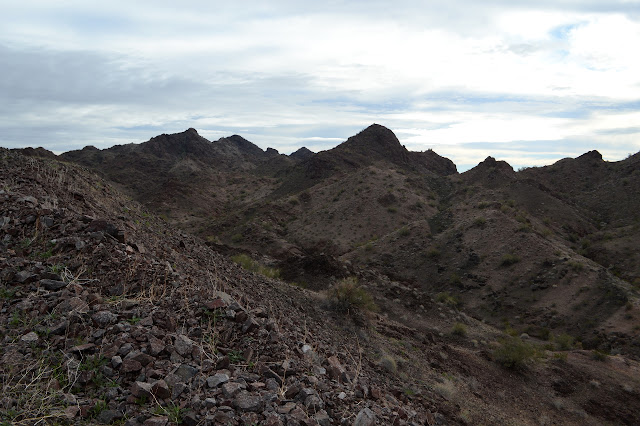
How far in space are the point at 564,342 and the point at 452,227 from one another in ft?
55.7

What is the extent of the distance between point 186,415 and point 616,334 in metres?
20.7

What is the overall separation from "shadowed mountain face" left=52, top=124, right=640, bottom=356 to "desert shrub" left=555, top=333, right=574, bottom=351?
1.18m

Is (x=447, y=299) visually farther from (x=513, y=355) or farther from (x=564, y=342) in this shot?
(x=513, y=355)

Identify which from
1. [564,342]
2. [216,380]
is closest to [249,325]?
[216,380]

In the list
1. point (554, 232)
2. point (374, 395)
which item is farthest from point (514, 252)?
point (374, 395)

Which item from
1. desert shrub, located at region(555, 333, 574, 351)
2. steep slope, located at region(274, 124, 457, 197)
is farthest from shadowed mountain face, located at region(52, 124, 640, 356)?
desert shrub, located at region(555, 333, 574, 351)

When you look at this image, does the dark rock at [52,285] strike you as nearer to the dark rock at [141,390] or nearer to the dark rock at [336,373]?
the dark rock at [141,390]

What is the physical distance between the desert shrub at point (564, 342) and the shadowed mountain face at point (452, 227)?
1184mm

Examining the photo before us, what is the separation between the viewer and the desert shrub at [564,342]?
55.4ft

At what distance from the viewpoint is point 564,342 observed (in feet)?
55.8

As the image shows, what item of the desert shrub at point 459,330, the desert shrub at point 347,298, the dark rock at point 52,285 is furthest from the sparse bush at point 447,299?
the dark rock at point 52,285

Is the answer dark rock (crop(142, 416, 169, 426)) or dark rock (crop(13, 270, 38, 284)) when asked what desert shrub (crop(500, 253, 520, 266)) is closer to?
dark rock (crop(142, 416, 169, 426))

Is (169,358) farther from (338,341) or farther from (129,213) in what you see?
(129,213)

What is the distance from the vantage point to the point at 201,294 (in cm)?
600
